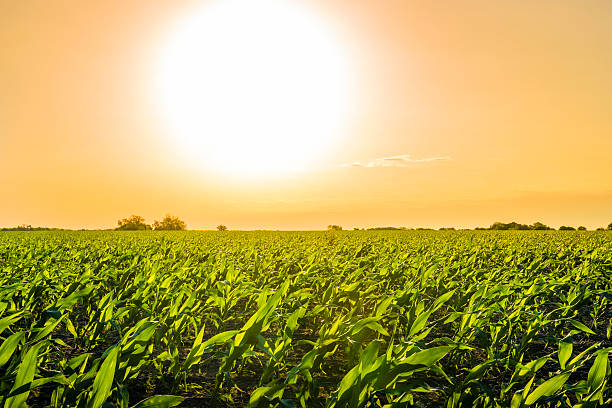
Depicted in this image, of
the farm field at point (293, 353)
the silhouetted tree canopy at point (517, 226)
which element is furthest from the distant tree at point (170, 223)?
the farm field at point (293, 353)

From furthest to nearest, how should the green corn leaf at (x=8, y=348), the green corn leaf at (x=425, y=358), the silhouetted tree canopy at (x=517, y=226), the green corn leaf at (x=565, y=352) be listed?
the silhouetted tree canopy at (x=517, y=226)
the green corn leaf at (x=565, y=352)
the green corn leaf at (x=8, y=348)
the green corn leaf at (x=425, y=358)

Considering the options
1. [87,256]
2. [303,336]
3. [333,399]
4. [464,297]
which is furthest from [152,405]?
[87,256]

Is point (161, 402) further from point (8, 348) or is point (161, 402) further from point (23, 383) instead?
point (8, 348)

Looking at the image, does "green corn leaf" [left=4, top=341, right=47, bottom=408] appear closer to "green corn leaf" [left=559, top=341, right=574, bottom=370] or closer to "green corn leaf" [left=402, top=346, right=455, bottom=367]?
"green corn leaf" [left=402, top=346, right=455, bottom=367]

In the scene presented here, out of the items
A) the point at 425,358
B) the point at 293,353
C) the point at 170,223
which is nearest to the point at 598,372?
the point at 425,358

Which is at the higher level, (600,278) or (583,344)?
(600,278)

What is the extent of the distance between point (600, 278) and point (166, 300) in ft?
27.9

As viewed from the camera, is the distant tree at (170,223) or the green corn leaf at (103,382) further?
the distant tree at (170,223)

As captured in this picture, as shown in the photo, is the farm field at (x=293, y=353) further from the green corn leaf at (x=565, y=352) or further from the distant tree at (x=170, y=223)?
the distant tree at (x=170, y=223)

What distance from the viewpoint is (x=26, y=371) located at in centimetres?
221

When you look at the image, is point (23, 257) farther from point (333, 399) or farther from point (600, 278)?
point (600, 278)

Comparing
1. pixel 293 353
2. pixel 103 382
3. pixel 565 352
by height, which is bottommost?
pixel 293 353

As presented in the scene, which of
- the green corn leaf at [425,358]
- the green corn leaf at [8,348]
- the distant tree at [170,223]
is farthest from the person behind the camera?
the distant tree at [170,223]

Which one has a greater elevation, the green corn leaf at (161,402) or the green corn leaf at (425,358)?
the green corn leaf at (425,358)
